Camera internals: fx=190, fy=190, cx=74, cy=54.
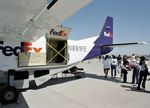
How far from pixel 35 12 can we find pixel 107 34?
434 inches

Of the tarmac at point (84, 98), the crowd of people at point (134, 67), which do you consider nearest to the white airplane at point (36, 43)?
the tarmac at point (84, 98)

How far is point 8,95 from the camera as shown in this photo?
712 cm

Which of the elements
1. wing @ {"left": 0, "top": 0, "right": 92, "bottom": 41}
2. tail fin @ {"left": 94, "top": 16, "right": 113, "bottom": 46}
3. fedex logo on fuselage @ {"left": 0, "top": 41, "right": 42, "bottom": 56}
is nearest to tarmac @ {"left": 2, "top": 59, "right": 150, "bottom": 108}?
fedex logo on fuselage @ {"left": 0, "top": 41, "right": 42, "bottom": 56}

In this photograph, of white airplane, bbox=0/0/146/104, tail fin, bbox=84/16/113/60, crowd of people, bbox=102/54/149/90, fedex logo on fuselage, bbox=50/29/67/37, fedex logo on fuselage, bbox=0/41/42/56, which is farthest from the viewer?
tail fin, bbox=84/16/113/60

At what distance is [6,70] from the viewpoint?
316 inches

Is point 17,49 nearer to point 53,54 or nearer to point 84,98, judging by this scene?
point 53,54

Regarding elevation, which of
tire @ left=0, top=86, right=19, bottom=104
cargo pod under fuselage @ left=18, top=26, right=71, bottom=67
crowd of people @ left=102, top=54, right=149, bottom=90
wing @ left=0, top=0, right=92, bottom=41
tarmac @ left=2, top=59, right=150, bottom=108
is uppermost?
wing @ left=0, top=0, right=92, bottom=41

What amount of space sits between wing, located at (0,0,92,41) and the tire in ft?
7.80

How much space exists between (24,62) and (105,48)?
7.37 meters

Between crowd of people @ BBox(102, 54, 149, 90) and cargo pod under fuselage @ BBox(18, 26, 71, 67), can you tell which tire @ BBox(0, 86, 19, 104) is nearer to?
cargo pod under fuselage @ BBox(18, 26, 71, 67)

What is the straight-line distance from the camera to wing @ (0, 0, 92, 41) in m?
4.05

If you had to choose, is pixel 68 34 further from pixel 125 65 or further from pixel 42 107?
pixel 42 107

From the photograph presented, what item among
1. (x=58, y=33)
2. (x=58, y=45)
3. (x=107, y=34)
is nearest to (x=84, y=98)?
(x=58, y=33)

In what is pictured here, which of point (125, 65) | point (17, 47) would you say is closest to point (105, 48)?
point (125, 65)
